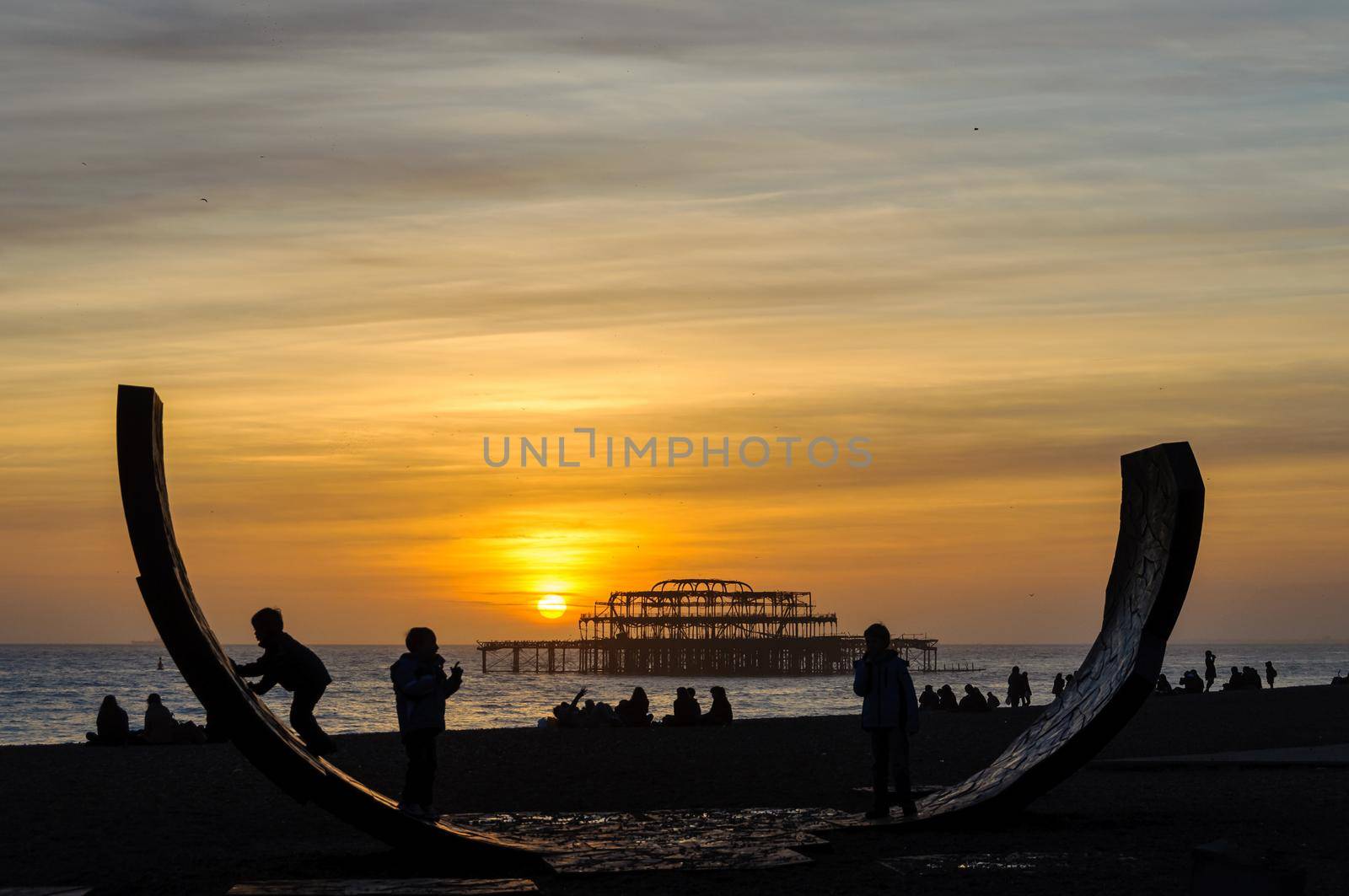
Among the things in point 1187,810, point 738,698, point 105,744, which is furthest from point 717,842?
point 738,698

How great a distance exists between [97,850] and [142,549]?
262 cm

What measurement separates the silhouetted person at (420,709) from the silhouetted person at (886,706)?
109 inches

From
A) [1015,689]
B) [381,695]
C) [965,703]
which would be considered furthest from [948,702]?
[381,695]

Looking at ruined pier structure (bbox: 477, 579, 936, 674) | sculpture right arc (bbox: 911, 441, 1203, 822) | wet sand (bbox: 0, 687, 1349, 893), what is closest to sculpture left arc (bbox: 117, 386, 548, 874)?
wet sand (bbox: 0, 687, 1349, 893)

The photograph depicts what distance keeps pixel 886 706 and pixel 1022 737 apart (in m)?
1.84

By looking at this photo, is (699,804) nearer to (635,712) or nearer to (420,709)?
(420,709)

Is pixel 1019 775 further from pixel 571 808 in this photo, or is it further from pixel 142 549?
pixel 142 549

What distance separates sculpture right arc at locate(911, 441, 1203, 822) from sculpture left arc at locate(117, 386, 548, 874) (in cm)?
322

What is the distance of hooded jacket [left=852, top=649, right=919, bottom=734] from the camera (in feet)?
31.2

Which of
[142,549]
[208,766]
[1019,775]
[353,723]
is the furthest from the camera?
[353,723]

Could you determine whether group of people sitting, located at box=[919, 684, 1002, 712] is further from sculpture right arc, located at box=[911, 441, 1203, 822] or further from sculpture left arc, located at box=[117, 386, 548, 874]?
sculpture left arc, located at box=[117, 386, 548, 874]

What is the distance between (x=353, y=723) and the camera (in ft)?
146

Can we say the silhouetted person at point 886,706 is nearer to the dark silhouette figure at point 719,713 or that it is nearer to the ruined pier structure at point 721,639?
the dark silhouette figure at point 719,713

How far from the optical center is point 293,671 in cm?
822
